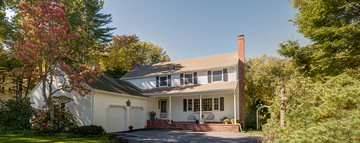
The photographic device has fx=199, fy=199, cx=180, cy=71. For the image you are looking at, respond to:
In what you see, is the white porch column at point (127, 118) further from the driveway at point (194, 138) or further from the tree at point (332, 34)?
the tree at point (332, 34)

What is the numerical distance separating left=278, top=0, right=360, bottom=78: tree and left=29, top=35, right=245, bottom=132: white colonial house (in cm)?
580

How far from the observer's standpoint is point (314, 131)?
3.80 meters

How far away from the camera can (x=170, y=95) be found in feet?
60.0

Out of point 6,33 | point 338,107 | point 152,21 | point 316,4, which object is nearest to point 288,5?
point 316,4

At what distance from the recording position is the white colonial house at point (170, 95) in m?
14.3

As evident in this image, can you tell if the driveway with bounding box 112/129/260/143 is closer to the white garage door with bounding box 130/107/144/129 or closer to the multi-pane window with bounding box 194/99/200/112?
the white garage door with bounding box 130/107/144/129

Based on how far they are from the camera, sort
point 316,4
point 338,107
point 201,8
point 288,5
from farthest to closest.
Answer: point 288,5 → point 201,8 → point 316,4 → point 338,107

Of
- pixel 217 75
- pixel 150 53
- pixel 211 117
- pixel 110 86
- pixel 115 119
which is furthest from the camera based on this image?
pixel 150 53

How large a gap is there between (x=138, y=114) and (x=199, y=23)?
33.6ft

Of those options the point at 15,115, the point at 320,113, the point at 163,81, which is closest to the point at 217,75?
the point at 163,81

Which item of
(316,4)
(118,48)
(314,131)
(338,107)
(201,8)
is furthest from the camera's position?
(118,48)

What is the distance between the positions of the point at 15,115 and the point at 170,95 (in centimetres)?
1124

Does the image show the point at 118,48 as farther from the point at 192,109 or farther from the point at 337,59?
the point at 337,59

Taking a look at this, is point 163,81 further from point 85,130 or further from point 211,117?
point 85,130
